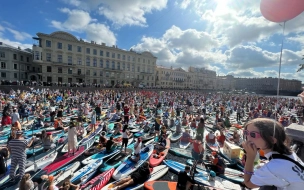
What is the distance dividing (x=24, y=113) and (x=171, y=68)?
7604 cm

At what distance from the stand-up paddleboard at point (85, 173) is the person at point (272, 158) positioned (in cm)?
662

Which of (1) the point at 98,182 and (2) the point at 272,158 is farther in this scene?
(1) the point at 98,182

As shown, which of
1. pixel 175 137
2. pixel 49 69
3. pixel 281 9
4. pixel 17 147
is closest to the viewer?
pixel 281 9

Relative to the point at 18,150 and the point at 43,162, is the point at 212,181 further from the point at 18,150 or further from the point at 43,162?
the point at 43,162

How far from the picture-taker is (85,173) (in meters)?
6.87

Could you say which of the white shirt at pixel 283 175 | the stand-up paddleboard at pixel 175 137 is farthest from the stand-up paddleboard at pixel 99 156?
the white shirt at pixel 283 175

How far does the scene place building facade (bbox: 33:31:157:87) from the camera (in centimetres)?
4584

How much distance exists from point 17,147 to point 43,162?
2.27 metres

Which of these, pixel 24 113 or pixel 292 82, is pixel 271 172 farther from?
pixel 292 82

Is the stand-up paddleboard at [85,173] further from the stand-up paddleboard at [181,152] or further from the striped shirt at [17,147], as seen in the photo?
the stand-up paddleboard at [181,152]

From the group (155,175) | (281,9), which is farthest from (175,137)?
(281,9)

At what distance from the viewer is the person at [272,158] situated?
4.18 feet

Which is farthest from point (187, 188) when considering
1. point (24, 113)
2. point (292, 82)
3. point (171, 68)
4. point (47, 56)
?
point (292, 82)

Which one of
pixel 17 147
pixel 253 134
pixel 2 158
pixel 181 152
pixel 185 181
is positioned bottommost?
pixel 181 152
